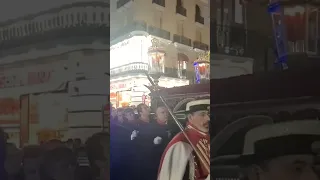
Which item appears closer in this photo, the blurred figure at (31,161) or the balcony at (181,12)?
the balcony at (181,12)

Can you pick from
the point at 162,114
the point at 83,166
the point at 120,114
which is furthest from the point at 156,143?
the point at 83,166

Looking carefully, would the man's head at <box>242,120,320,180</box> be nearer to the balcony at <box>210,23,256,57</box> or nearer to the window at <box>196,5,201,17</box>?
the balcony at <box>210,23,256,57</box>

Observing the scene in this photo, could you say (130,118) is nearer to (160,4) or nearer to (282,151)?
(160,4)

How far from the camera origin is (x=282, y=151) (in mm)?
1202

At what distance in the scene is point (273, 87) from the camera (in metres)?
1.23

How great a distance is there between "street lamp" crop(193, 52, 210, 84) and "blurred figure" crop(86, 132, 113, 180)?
459 millimetres

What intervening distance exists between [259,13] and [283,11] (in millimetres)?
70

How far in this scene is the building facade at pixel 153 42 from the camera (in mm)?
1722

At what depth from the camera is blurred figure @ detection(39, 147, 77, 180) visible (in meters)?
1.86

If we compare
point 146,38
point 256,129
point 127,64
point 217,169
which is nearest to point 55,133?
point 127,64

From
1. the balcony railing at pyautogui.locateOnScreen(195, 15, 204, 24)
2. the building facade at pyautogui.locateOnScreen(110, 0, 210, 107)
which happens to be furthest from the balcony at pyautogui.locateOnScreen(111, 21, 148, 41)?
the balcony railing at pyautogui.locateOnScreen(195, 15, 204, 24)

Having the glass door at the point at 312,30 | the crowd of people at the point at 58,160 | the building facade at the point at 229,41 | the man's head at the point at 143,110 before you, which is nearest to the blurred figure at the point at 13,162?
the crowd of people at the point at 58,160

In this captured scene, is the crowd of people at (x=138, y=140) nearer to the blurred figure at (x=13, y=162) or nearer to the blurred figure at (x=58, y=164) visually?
the blurred figure at (x=58, y=164)

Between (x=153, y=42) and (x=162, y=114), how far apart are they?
297 millimetres
